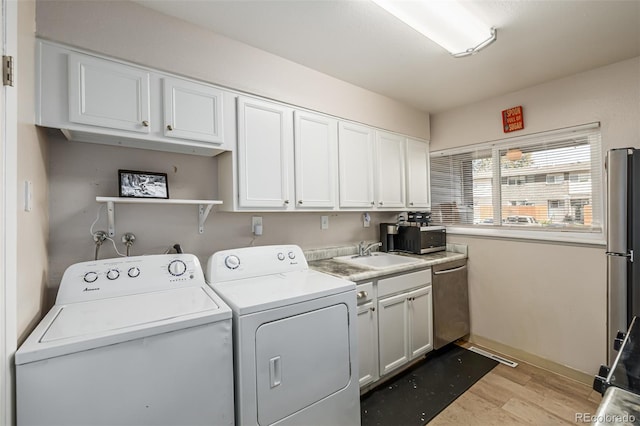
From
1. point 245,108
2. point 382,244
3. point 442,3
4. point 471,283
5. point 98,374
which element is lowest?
point 471,283

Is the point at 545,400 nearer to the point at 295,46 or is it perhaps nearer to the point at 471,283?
the point at 471,283

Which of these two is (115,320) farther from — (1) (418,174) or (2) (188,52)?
(1) (418,174)

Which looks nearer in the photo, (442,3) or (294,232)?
(442,3)

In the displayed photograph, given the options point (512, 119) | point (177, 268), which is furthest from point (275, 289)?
point (512, 119)

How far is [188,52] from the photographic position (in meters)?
1.64

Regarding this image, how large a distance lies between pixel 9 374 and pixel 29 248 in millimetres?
481

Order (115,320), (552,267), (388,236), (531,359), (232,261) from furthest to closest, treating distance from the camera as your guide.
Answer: (388,236)
(531,359)
(552,267)
(232,261)
(115,320)

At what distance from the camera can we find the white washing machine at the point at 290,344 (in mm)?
1269

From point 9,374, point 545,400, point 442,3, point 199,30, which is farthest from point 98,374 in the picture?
point 545,400

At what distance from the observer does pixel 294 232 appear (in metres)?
2.37

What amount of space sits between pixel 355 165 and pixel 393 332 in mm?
1414

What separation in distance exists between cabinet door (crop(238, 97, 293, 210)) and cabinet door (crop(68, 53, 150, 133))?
540 mm

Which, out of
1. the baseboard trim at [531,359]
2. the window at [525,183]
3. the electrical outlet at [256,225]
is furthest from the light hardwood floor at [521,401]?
the electrical outlet at [256,225]

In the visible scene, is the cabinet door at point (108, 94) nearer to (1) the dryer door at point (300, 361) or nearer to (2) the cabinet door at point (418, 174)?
(1) the dryer door at point (300, 361)
